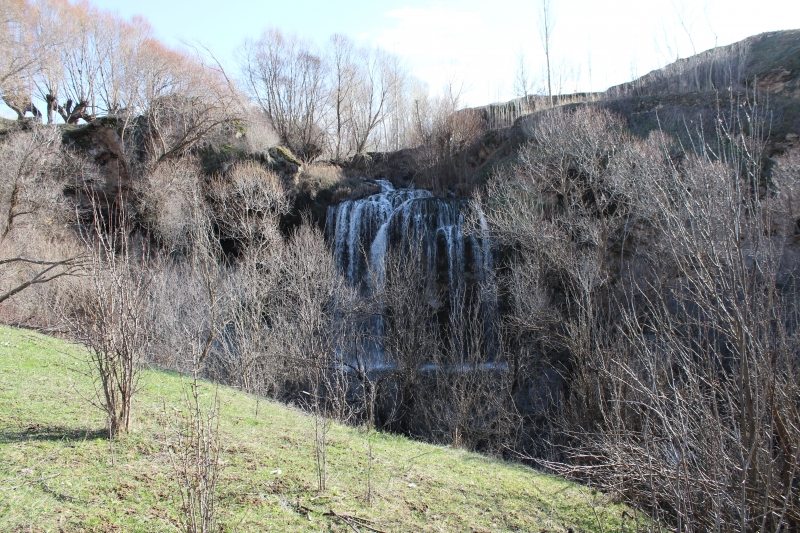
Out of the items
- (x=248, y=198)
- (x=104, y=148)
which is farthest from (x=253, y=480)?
Result: (x=104, y=148)

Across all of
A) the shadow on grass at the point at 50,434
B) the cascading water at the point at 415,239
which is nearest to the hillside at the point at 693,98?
the cascading water at the point at 415,239

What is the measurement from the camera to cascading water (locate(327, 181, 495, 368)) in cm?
1780

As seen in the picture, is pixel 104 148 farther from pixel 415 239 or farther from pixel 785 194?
pixel 785 194

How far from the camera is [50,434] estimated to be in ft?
17.8

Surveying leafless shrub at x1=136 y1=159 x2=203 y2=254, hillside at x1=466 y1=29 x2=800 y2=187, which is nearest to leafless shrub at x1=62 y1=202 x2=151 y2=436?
leafless shrub at x1=136 y1=159 x2=203 y2=254

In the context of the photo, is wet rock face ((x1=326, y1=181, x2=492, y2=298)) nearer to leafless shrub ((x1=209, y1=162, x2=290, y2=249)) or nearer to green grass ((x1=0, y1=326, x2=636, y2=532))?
leafless shrub ((x1=209, y1=162, x2=290, y2=249))

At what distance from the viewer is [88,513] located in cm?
409

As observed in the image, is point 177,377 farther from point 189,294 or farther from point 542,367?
point 542,367

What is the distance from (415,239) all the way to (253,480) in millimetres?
13616

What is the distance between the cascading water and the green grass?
8937 millimetres

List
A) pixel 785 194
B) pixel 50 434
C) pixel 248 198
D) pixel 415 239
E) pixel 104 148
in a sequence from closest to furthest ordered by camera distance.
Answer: pixel 50 434 < pixel 785 194 < pixel 415 239 < pixel 248 198 < pixel 104 148

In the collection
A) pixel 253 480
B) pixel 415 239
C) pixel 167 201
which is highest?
pixel 167 201

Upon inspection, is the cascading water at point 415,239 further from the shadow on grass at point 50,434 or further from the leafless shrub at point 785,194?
the shadow on grass at point 50,434

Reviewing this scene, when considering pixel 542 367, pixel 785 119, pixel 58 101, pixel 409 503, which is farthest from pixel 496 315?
pixel 58 101
